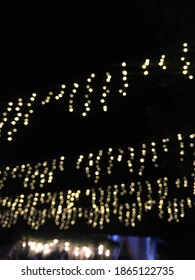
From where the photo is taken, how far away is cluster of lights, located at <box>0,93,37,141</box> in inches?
171

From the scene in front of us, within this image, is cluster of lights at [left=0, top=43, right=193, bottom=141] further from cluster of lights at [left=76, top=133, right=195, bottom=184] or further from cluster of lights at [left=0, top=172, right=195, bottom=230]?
cluster of lights at [left=0, top=172, right=195, bottom=230]

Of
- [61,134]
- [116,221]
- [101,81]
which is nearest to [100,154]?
[61,134]

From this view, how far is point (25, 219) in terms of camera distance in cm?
1084

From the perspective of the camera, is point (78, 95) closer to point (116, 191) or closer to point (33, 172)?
point (33, 172)

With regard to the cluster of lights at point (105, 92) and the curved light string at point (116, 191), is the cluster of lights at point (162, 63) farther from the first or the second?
the curved light string at point (116, 191)

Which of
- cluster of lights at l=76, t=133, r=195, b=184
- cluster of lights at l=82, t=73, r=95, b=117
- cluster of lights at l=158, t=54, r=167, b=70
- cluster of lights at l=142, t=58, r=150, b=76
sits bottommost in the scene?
cluster of lights at l=158, t=54, r=167, b=70

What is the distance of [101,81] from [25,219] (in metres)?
7.54

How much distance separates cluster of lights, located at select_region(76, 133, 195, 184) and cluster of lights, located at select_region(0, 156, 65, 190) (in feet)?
1.19

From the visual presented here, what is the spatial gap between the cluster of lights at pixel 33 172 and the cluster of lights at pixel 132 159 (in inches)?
14.2

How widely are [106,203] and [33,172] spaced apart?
241cm

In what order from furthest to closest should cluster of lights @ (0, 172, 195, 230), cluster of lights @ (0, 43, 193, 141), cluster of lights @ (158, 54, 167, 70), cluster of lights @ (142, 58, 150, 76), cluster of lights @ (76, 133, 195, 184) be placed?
1. cluster of lights @ (0, 172, 195, 230)
2. cluster of lights @ (76, 133, 195, 184)
3. cluster of lights @ (0, 43, 193, 141)
4. cluster of lights @ (142, 58, 150, 76)
5. cluster of lights @ (158, 54, 167, 70)

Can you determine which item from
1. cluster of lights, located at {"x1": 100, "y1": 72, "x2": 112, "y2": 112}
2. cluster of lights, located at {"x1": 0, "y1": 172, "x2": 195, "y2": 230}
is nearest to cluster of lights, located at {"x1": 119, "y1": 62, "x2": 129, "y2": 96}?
cluster of lights, located at {"x1": 100, "y1": 72, "x2": 112, "y2": 112}
